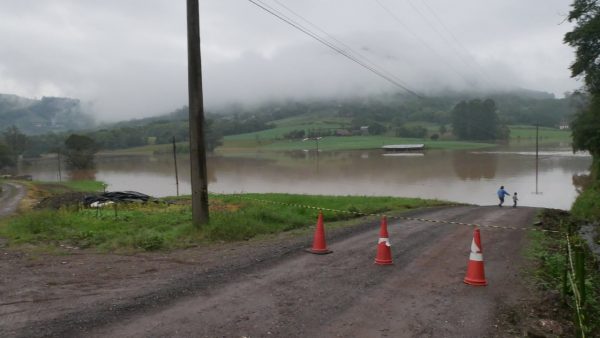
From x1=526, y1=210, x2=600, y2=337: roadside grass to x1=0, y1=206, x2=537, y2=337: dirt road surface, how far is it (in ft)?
1.21

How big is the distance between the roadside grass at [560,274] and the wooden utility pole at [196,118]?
7668 millimetres

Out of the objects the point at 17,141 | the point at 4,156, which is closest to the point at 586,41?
the point at 4,156

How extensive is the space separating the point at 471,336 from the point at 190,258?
5.73 metres

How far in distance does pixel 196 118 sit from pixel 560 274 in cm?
851

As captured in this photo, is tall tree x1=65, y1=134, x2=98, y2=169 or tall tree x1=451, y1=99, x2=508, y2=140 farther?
tall tree x1=451, y1=99, x2=508, y2=140

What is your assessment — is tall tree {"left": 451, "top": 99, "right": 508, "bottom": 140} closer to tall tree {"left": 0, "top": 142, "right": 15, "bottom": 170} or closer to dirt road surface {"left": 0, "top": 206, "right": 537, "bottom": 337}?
tall tree {"left": 0, "top": 142, "right": 15, "bottom": 170}

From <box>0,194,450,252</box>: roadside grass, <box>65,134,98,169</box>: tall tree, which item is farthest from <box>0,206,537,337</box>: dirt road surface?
<box>65,134,98,169</box>: tall tree

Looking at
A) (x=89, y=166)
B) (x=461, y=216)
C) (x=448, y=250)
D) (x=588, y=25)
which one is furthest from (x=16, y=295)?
(x=89, y=166)

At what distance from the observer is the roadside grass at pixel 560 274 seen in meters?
6.41

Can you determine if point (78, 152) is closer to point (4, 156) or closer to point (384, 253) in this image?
A: point (4, 156)

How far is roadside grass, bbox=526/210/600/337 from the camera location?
21.0ft

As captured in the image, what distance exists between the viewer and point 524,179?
57.4 meters

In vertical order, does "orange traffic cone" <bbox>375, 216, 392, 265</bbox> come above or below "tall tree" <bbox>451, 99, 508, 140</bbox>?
below

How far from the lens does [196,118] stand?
11883mm
